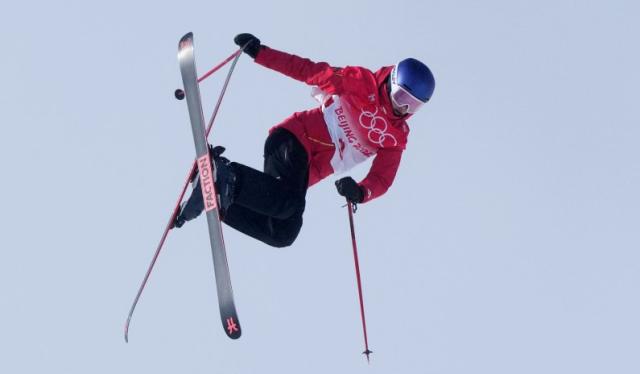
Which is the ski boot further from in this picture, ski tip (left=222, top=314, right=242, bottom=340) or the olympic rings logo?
the olympic rings logo

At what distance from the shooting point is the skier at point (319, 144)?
37.7 feet

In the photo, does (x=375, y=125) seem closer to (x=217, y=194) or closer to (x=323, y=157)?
(x=323, y=157)

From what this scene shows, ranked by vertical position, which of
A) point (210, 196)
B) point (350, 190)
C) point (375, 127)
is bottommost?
point (210, 196)

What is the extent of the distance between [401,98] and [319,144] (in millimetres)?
837

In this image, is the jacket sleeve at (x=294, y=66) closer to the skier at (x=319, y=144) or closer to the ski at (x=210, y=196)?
the skier at (x=319, y=144)

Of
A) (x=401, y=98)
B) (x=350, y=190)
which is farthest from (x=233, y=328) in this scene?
(x=401, y=98)

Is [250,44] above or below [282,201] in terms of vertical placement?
above

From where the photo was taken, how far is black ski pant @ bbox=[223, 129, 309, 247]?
1166 centimetres

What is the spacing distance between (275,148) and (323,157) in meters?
0.41

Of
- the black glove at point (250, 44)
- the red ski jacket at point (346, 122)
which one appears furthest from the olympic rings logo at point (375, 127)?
the black glove at point (250, 44)

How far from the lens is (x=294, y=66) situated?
11719mm

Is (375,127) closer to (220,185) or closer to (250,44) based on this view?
(250,44)

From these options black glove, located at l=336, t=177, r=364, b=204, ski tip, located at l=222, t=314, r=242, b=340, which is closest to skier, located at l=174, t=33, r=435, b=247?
black glove, located at l=336, t=177, r=364, b=204

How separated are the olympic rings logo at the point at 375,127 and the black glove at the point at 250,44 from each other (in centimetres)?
97
